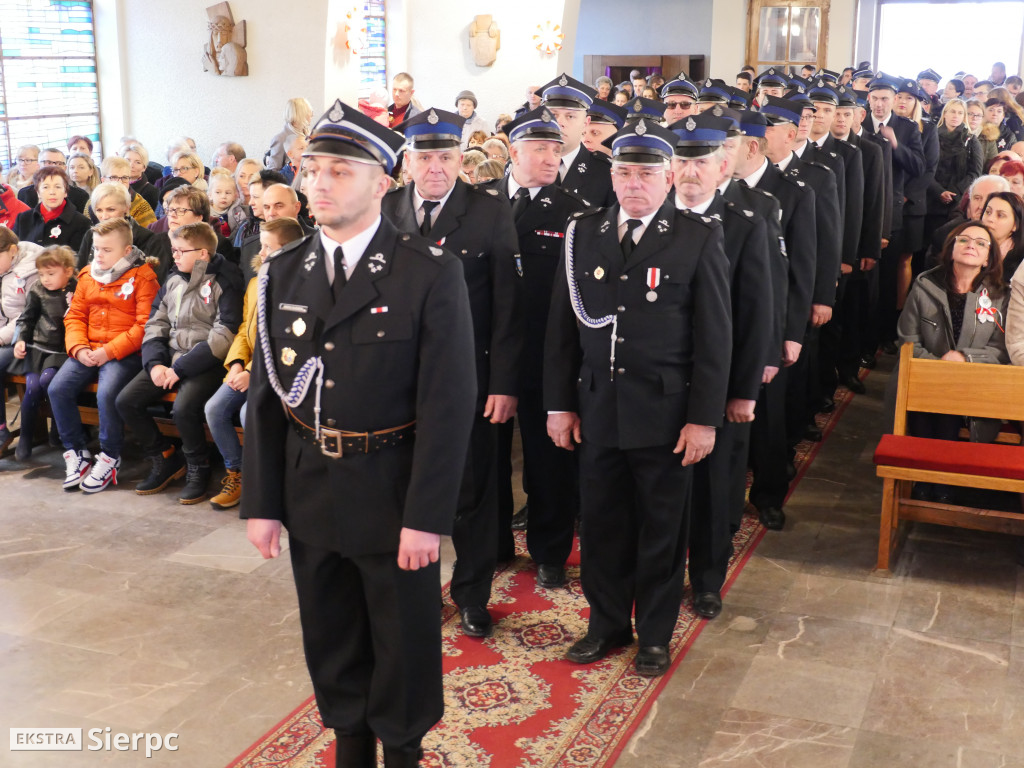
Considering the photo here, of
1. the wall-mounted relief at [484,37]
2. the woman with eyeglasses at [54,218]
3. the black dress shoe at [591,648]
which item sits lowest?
the black dress shoe at [591,648]

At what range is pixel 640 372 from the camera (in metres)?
3.24

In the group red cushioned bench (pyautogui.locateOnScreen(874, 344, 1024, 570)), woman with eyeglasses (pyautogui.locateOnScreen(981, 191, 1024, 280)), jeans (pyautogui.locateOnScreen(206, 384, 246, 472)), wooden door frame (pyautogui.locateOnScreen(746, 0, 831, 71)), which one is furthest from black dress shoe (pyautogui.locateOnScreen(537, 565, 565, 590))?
wooden door frame (pyautogui.locateOnScreen(746, 0, 831, 71))

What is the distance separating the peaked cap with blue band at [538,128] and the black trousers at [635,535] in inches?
45.3

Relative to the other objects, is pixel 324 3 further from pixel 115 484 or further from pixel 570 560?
pixel 570 560

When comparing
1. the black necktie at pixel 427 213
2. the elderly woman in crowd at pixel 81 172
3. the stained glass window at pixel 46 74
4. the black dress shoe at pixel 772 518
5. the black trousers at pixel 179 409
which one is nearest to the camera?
the black necktie at pixel 427 213

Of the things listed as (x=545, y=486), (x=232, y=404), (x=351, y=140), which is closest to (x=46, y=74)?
(x=232, y=404)

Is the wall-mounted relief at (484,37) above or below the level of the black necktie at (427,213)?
above

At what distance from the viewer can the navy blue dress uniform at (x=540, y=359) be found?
3980mm

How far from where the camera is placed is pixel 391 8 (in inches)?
515

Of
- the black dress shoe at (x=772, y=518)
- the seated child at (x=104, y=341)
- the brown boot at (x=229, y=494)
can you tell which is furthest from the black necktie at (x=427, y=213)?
the seated child at (x=104, y=341)

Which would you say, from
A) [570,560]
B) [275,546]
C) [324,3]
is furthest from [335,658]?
[324,3]

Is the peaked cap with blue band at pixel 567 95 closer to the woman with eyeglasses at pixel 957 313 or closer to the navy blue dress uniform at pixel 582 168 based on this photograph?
the navy blue dress uniform at pixel 582 168

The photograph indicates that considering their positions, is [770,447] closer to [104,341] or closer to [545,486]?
[545,486]

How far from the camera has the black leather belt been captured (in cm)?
243
